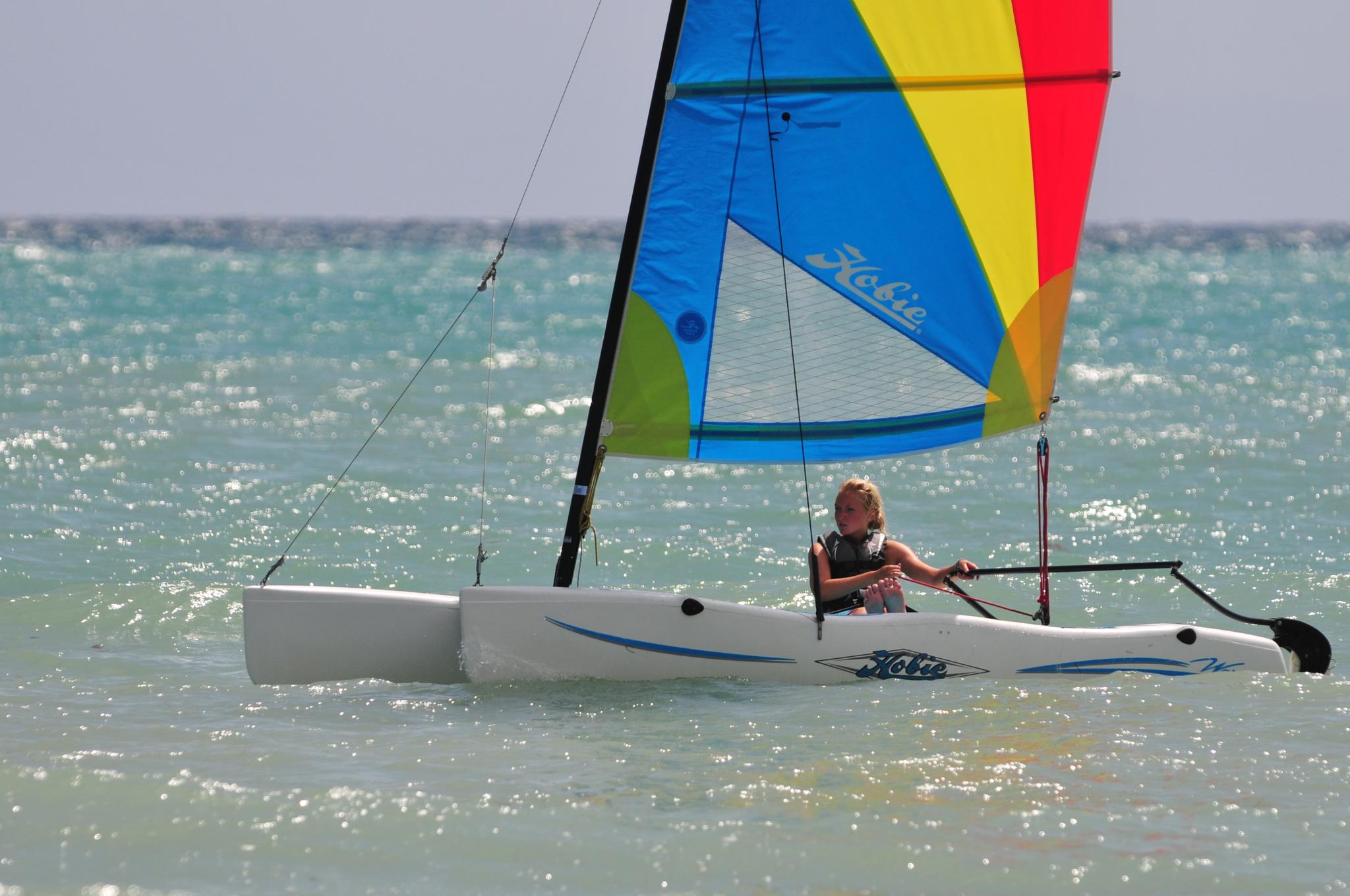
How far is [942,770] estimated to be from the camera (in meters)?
4.68

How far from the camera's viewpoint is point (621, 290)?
18.4ft

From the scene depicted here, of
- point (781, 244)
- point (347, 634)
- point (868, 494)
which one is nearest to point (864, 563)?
point (868, 494)

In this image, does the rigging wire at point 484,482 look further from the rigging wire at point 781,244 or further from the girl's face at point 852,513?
the girl's face at point 852,513

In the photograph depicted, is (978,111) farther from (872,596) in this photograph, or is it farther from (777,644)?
(777,644)

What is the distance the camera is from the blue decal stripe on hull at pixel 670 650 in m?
5.44

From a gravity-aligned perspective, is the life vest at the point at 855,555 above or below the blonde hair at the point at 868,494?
below

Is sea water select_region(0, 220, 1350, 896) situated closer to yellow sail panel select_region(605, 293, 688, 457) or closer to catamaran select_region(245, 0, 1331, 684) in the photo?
catamaran select_region(245, 0, 1331, 684)

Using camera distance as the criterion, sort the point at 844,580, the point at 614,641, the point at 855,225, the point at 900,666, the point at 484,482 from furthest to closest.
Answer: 1. the point at 484,482
2. the point at 855,225
3. the point at 844,580
4. the point at 900,666
5. the point at 614,641

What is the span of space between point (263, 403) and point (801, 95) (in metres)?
9.57

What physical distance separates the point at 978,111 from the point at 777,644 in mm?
2132

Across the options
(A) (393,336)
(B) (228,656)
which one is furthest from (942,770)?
(A) (393,336)

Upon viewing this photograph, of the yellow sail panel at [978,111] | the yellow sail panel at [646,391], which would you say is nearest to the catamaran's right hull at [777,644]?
the yellow sail panel at [646,391]

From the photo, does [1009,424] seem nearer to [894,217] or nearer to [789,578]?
[894,217]

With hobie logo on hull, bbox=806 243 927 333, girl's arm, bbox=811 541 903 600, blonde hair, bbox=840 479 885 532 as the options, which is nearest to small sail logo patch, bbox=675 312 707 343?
hobie logo on hull, bbox=806 243 927 333
